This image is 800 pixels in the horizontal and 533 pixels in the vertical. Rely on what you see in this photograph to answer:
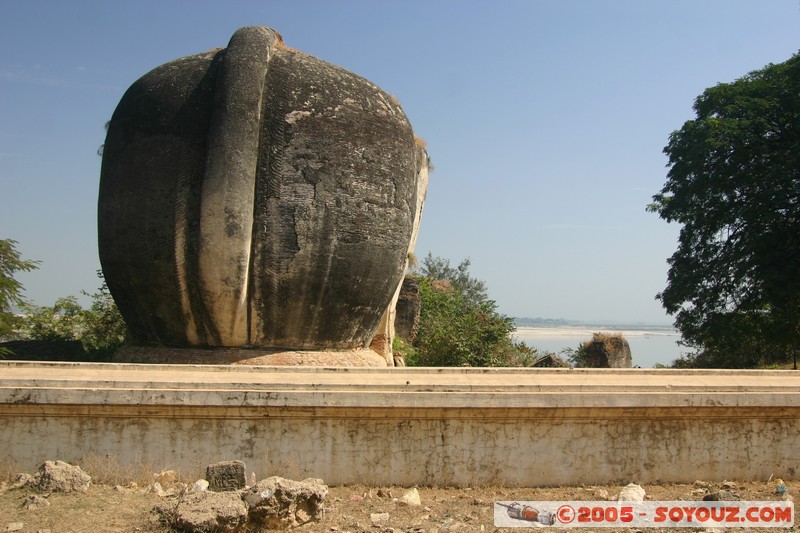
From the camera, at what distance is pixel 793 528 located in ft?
13.3

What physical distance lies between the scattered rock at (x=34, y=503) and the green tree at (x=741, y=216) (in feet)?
38.9

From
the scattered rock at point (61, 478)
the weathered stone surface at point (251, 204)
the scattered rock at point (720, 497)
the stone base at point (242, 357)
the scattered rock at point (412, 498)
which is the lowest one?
the scattered rock at point (412, 498)

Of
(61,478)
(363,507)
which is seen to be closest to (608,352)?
(363,507)

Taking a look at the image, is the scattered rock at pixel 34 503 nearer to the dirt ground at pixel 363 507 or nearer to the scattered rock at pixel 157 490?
the dirt ground at pixel 363 507

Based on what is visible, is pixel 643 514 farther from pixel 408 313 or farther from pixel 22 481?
pixel 408 313

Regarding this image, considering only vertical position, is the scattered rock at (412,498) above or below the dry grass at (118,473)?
below

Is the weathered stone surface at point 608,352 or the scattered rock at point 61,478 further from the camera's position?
the weathered stone surface at point 608,352

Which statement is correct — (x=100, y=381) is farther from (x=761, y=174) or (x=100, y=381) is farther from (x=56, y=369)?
(x=761, y=174)

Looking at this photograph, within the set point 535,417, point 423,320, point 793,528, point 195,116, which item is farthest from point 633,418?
point 423,320

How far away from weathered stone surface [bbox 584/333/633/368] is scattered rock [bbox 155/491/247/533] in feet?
40.3

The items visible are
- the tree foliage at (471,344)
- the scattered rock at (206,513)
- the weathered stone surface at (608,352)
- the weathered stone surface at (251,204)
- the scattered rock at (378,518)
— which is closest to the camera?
the scattered rock at (206,513)

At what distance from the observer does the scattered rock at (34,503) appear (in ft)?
12.3

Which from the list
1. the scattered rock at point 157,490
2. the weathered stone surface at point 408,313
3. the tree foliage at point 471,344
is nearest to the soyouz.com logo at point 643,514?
the scattered rock at point 157,490

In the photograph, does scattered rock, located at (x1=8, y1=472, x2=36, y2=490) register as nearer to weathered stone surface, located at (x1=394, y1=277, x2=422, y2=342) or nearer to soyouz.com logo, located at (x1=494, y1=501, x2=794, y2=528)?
soyouz.com logo, located at (x1=494, y1=501, x2=794, y2=528)
